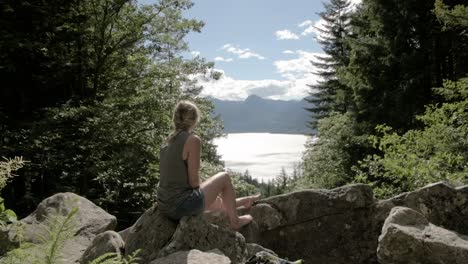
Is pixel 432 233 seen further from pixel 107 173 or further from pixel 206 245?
pixel 107 173

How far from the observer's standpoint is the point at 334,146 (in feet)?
73.4

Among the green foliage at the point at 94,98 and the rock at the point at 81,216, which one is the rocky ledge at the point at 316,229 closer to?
the rock at the point at 81,216

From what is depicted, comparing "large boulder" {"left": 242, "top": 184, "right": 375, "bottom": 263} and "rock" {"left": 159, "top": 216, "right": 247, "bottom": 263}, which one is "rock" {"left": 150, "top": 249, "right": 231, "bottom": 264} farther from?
"large boulder" {"left": 242, "top": 184, "right": 375, "bottom": 263}

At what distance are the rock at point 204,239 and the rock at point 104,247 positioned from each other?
677mm

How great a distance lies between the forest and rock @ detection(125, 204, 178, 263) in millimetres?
4737

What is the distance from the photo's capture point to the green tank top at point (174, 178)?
4.96 metres

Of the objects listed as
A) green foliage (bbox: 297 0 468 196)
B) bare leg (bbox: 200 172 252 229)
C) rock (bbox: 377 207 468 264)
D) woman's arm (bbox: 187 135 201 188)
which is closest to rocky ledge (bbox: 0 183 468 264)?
rock (bbox: 377 207 468 264)

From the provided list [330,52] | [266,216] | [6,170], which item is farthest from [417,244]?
[330,52]

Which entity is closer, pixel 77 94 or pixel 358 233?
pixel 358 233

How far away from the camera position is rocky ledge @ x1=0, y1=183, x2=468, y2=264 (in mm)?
4918

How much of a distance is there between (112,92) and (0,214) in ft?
37.8

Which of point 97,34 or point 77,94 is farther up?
point 97,34

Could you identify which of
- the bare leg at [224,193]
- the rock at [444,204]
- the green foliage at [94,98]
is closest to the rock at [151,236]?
the bare leg at [224,193]

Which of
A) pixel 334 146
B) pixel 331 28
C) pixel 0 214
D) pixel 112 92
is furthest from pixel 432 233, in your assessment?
pixel 331 28
